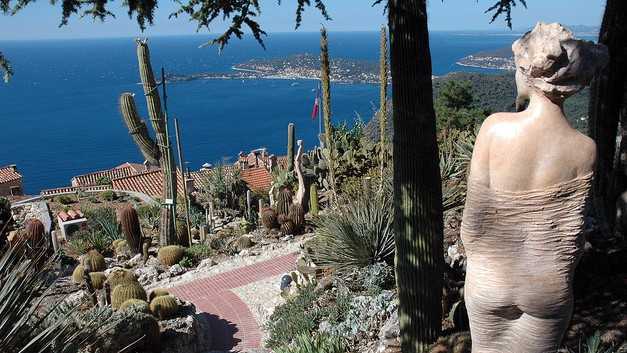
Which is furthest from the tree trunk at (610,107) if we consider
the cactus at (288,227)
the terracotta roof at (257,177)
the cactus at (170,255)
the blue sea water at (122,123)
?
the blue sea water at (122,123)

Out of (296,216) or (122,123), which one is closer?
(296,216)

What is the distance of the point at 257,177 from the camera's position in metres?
24.1

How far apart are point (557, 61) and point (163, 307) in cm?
774

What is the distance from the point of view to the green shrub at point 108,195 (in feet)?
75.4

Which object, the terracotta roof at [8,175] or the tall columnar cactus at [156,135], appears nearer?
the tall columnar cactus at [156,135]

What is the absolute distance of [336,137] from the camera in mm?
14227

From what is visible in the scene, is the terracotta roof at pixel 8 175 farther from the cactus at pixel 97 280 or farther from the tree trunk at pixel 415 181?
the tree trunk at pixel 415 181

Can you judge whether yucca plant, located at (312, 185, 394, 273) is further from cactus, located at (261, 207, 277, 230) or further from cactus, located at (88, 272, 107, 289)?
cactus, located at (261, 207, 277, 230)

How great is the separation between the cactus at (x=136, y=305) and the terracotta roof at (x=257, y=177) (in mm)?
14232

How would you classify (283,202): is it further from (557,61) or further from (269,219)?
(557,61)

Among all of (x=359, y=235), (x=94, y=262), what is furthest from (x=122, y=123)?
(x=359, y=235)

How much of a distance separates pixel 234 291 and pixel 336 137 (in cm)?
531

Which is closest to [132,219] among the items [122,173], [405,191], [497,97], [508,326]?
[405,191]

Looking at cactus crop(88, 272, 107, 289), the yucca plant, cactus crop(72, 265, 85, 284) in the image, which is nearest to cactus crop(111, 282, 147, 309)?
cactus crop(88, 272, 107, 289)
